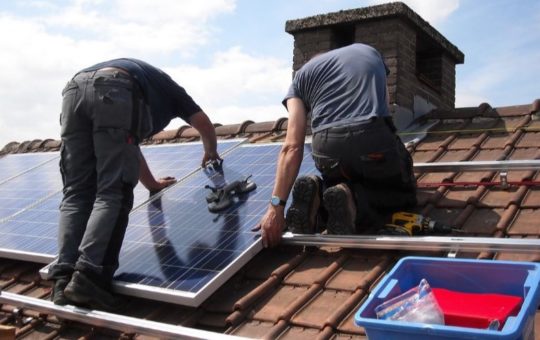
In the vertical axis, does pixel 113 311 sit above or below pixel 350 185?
below

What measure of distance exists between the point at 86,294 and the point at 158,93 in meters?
1.56

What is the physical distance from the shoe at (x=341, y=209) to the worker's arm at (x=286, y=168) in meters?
0.33

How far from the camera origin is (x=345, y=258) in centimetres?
346

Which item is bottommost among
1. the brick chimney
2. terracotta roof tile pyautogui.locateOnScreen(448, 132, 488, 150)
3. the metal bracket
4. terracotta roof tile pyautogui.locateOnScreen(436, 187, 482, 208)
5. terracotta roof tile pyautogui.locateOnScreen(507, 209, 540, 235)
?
terracotta roof tile pyautogui.locateOnScreen(507, 209, 540, 235)

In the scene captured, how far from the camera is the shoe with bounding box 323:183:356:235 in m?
3.55

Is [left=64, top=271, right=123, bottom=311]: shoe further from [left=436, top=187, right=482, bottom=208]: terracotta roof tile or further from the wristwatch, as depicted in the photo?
[left=436, top=187, right=482, bottom=208]: terracotta roof tile

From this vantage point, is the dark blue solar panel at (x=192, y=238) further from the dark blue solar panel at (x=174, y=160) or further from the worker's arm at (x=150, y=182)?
the dark blue solar panel at (x=174, y=160)

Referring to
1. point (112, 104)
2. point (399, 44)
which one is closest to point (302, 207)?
point (112, 104)

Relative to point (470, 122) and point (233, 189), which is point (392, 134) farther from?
point (470, 122)

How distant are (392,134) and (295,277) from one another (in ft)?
3.65

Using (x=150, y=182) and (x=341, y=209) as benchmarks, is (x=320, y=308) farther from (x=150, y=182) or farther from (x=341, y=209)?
(x=150, y=182)

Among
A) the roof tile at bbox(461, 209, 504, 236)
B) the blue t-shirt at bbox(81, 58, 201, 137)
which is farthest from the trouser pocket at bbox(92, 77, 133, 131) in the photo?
the roof tile at bbox(461, 209, 504, 236)

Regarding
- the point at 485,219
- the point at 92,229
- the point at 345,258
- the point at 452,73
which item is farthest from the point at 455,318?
the point at 452,73

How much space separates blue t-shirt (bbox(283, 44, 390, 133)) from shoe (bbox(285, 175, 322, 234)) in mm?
438
